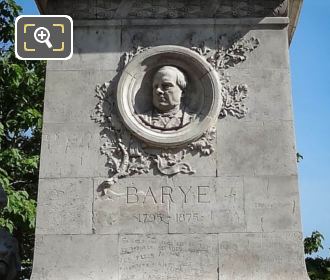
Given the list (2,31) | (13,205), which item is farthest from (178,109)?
(2,31)

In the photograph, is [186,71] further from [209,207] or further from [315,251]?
[315,251]

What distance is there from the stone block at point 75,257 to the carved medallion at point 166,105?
0.89 m

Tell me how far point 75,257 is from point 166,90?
3.20 m

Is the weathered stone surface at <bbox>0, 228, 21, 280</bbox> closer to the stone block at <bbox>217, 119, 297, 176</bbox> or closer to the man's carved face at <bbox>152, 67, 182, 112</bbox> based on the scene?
the man's carved face at <bbox>152, 67, 182, 112</bbox>

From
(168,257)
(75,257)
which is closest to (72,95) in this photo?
(75,257)

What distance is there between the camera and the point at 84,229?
10.1 m

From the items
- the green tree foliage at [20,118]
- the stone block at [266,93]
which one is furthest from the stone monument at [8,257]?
the green tree foliage at [20,118]

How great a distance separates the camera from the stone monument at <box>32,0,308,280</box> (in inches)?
390

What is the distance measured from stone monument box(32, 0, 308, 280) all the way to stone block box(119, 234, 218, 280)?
0.05 feet

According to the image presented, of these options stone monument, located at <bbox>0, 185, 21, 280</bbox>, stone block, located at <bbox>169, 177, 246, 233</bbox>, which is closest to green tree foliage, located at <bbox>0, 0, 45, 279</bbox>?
stone monument, located at <bbox>0, 185, 21, 280</bbox>

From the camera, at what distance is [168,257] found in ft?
32.3

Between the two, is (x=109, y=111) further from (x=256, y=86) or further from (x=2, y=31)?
(x=2, y=31)

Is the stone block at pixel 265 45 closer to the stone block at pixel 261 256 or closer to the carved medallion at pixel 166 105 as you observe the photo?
the carved medallion at pixel 166 105

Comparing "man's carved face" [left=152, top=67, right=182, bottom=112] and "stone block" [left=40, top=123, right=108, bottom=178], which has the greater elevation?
"man's carved face" [left=152, top=67, right=182, bottom=112]
